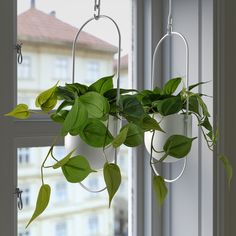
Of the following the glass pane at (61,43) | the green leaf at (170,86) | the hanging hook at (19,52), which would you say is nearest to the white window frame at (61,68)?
the glass pane at (61,43)

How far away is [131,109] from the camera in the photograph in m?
0.75

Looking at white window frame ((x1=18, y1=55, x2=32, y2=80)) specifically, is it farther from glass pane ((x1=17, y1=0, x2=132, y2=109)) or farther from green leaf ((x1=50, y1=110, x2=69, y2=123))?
green leaf ((x1=50, y1=110, x2=69, y2=123))

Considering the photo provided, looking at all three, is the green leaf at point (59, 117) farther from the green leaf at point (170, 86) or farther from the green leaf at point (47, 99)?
the green leaf at point (170, 86)

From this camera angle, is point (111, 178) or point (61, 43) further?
point (61, 43)

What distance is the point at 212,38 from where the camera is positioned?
1.24m

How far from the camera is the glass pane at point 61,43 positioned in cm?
106

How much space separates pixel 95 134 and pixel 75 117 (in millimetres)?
61

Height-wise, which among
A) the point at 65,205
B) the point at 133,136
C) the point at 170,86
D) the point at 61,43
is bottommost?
the point at 65,205

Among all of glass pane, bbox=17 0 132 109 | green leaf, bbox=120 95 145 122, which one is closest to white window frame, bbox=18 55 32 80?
glass pane, bbox=17 0 132 109

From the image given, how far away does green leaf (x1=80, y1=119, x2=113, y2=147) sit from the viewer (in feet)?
2.23

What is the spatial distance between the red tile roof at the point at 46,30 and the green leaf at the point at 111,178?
0.53m
